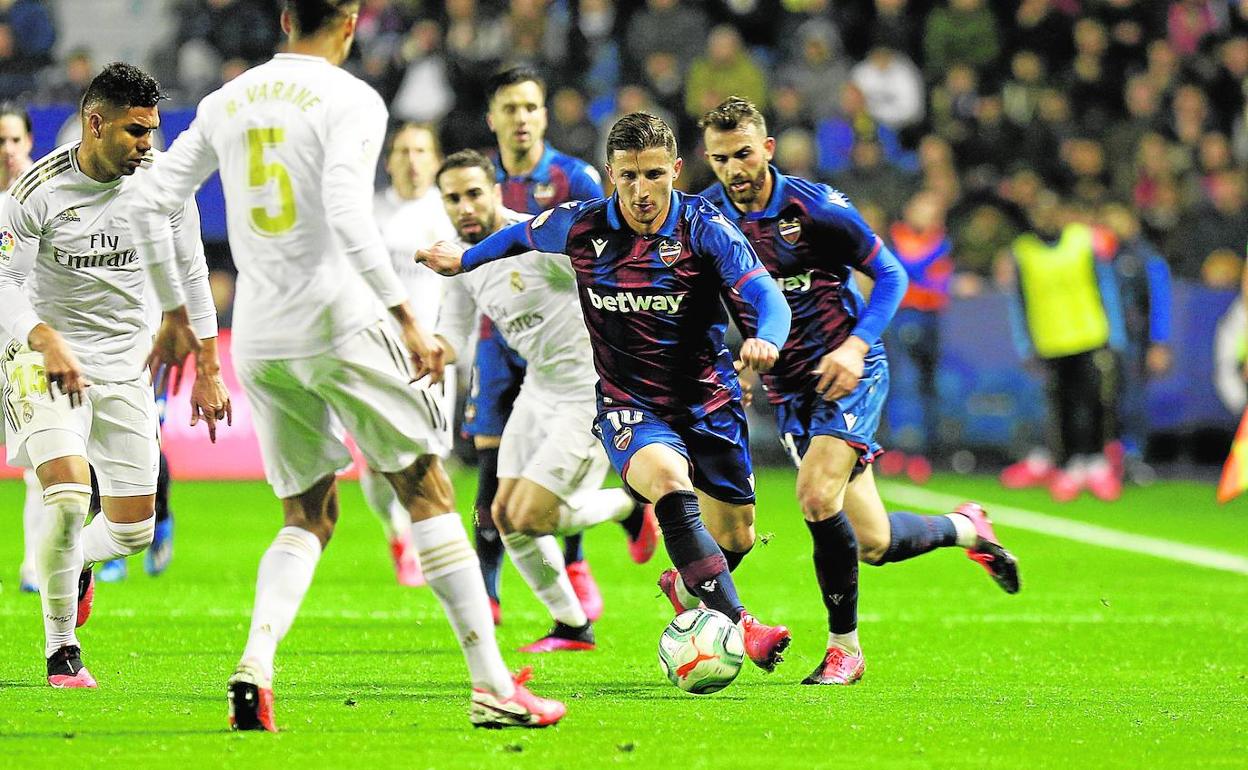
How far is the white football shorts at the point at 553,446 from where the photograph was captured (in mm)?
7742

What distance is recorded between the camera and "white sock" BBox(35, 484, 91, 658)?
21.7 ft

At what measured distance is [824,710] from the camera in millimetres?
6199

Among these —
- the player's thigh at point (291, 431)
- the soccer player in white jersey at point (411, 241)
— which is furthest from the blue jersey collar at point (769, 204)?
the soccer player in white jersey at point (411, 241)

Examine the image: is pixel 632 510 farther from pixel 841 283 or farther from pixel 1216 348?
pixel 1216 348

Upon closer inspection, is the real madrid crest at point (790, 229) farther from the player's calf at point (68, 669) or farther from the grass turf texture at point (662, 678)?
the player's calf at point (68, 669)

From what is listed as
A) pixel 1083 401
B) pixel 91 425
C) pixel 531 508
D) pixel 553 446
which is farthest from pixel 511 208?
pixel 1083 401

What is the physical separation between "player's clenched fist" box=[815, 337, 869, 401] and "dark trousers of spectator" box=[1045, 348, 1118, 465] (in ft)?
32.2

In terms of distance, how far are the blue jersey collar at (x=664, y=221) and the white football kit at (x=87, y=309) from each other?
147 centimetres

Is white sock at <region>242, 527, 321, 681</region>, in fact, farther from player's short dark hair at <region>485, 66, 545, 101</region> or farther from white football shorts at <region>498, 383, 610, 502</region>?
player's short dark hair at <region>485, 66, 545, 101</region>

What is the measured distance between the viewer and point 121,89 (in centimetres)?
640

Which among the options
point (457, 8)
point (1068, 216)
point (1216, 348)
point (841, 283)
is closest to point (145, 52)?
point (457, 8)

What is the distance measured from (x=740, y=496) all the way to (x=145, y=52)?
50.5 feet

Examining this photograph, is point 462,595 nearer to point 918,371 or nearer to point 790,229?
point 790,229

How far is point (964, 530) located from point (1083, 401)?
28.8 ft
